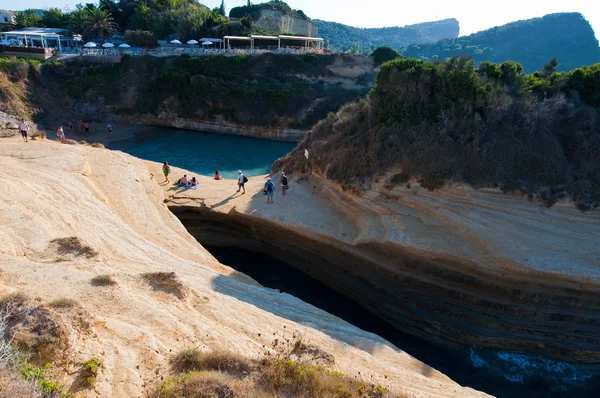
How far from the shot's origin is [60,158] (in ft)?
61.4

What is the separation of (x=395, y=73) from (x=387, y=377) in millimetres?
12926

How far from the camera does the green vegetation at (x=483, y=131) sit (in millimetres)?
14352

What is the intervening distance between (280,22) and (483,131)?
222 ft

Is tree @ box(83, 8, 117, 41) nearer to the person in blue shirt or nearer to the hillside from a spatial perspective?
the hillside

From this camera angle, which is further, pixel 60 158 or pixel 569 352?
pixel 60 158

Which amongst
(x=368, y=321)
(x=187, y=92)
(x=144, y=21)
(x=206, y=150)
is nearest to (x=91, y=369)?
(x=368, y=321)

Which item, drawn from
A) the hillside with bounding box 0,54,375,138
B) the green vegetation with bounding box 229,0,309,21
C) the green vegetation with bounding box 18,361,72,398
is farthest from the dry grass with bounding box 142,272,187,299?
the green vegetation with bounding box 229,0,309,21

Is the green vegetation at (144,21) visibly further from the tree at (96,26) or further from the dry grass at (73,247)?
the dry grass at (73,247)

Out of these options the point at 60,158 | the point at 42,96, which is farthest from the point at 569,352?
the point at 42,96

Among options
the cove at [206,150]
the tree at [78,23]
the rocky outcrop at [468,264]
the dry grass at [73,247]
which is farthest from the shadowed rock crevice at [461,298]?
the tree at [78,23]

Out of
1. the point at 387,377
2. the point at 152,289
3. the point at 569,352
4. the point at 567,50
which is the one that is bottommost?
the point at 569,352

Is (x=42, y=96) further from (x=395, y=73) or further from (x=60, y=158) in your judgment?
(x=395, y=73)

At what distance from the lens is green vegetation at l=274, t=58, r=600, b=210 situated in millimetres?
14352

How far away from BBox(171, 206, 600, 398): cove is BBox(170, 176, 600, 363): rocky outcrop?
0.38 m
